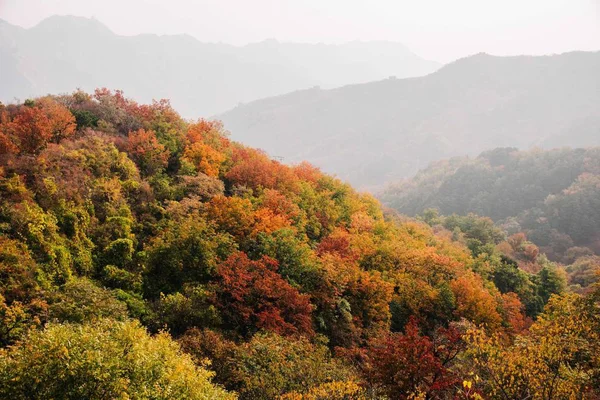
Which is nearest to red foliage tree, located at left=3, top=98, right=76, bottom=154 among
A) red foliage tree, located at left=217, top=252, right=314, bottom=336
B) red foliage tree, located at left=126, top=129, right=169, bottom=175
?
red foliage tree, located at left=126, top=129, right=169, bottom=175

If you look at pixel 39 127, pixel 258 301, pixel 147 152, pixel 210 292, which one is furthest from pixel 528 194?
pixel 39 127

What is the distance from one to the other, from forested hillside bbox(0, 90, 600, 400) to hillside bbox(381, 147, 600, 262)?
68.6m

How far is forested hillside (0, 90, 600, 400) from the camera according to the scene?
12.8 meters

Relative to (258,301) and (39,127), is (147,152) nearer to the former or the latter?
(39,127)

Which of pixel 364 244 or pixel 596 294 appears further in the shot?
pixel 364 244

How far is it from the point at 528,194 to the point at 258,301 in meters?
125

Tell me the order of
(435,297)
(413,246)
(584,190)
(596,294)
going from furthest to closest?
(584,190)
(413,246)
(435,297)
(596,294)

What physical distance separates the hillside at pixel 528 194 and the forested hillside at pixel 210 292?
68550 mm

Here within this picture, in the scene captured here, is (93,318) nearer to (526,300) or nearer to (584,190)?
(526,300)

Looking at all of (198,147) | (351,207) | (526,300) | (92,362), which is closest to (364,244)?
(351,207)

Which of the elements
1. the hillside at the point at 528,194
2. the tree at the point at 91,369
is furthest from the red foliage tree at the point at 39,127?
the hillside at the point at 528,194

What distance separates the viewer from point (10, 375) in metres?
10.6

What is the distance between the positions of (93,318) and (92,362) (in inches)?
188

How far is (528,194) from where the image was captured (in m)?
123
